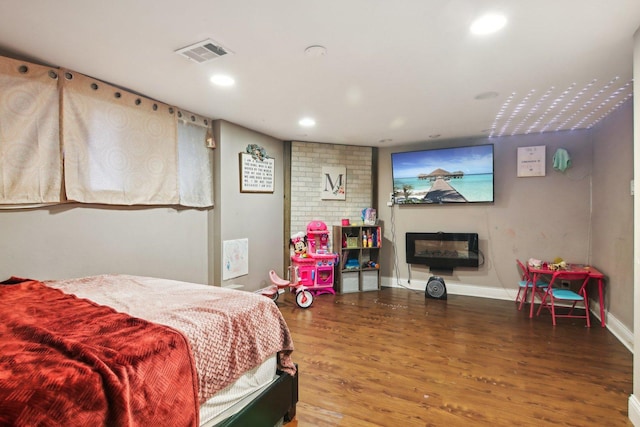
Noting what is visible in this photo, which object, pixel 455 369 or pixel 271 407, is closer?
pixel 271 407

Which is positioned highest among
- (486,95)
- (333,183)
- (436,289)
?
(486,95)

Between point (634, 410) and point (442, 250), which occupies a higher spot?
point (442, 250)

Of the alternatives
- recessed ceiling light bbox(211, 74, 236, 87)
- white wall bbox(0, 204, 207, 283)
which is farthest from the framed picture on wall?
recessed ceiling light bbox(211, 74, 236, 87)

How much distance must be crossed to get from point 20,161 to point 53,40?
83cm

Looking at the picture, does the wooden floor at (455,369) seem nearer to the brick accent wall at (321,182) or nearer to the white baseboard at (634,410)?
the white baseboard at (634,410)

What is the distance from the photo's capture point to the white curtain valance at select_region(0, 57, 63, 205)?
1989 millimetres

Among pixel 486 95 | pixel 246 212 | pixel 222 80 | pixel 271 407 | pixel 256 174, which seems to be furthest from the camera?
pixel 256 174

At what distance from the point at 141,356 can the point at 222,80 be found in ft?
7.06

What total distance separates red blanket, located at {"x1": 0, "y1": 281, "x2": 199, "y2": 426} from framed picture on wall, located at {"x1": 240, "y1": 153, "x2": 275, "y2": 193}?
2688 mm

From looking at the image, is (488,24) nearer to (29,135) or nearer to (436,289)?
(29,135)

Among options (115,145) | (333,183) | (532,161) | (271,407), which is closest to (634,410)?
(271,407)

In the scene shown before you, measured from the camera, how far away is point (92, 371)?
0.95 m

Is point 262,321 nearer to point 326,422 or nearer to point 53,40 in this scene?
point 326,422

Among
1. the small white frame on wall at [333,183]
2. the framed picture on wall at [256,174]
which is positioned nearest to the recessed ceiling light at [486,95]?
the small white frame on wall at [333,183]
